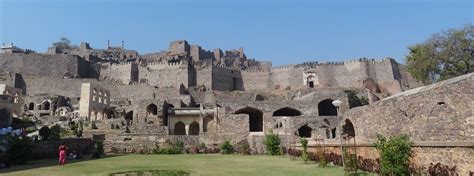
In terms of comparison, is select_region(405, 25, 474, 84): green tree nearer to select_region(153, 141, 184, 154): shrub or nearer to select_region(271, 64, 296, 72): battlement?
select_region(153, 141, 184, 154): shrub

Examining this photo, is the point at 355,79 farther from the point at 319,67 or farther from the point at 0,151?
the point at 0,151

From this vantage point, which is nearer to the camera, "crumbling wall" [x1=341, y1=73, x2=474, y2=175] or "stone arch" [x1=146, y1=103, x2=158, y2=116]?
"crumbling wall" [x1=341, y1=73, x2=474, y2=175]

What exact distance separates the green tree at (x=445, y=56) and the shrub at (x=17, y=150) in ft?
98.1

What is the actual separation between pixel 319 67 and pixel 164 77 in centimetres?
2635

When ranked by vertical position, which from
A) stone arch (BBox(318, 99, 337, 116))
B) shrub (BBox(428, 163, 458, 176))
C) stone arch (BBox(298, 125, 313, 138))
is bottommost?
shrub (BBox(428, 163, 458, 176))

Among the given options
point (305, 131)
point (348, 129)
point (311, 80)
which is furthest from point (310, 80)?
point (348, 129)

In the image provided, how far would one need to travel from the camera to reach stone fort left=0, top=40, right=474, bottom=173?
13703 mm

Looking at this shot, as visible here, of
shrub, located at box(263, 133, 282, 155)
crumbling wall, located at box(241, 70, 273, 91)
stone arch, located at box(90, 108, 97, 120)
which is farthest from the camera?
crumbling wall, located at box(241, 70, 273, 91)

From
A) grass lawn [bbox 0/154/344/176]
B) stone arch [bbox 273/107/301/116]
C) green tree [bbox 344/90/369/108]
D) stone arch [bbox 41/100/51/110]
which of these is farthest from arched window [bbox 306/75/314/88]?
grass lawn [bbox 0/154/344/176]

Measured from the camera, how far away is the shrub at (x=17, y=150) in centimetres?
1541

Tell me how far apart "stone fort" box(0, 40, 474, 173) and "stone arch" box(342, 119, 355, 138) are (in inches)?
2.5

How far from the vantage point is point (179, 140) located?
25.4 metres

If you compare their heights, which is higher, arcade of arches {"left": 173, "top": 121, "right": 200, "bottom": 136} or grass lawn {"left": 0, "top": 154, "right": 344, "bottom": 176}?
arcade of arches {"left": 173, "top": 121, "right": 200, "bottom": 136}

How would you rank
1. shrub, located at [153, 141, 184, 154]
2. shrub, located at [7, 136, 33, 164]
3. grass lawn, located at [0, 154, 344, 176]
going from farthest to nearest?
shrub, located at [153, 141, 184, 154], shrub, located at [7, 136, 33, 164], grass lawn, located at [0, 154, 344, 176]
